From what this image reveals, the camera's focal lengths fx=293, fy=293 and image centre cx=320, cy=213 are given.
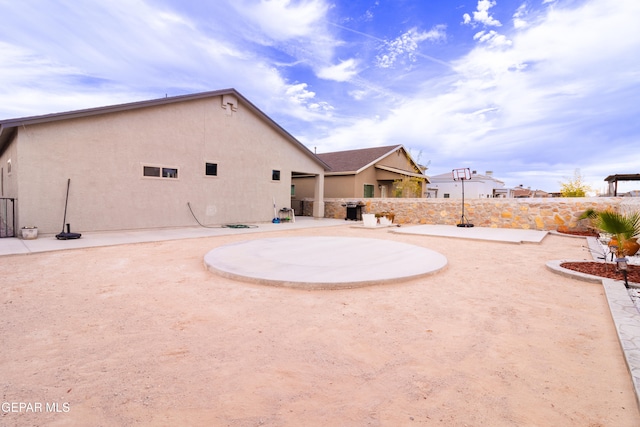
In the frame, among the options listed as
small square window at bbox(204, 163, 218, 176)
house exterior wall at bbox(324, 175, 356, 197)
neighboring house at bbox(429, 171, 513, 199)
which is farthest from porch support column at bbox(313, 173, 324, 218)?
neighboring house at bbox(429, 171, 513, 199)

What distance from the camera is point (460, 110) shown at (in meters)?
17.7

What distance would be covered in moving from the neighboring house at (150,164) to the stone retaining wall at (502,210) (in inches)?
251

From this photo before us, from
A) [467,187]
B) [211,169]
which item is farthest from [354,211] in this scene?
[467,187]

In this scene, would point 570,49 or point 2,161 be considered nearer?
point 570,49

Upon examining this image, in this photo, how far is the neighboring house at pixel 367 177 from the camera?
20.6 m

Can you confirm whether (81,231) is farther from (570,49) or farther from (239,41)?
(570,49)

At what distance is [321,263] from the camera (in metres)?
5.56

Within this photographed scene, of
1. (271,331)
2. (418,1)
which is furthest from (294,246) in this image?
(418,1)

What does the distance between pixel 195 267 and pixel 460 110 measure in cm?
1774

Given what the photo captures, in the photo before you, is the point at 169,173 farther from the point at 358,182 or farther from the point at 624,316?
the point at 624,316

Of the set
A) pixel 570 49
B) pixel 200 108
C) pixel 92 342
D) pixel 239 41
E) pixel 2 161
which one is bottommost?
pixel 92 342

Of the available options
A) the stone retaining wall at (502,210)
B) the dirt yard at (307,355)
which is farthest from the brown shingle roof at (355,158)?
the dirt yard at (307,355)

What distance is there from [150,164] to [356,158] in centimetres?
1507

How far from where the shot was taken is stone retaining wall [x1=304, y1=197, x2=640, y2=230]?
11.4 metres
